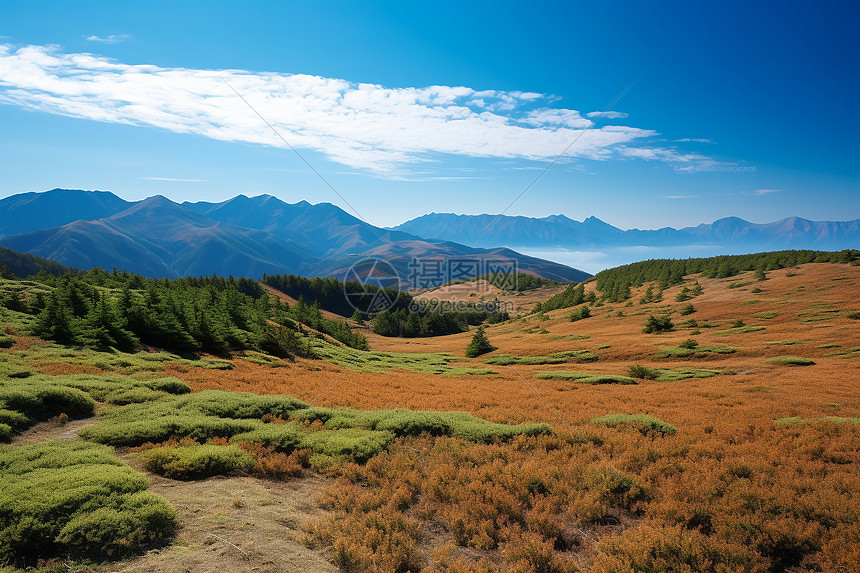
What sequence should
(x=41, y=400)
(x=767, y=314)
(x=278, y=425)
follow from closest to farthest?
(x=41, y=400) < (x=278, y=425) < (x=767, y=314)

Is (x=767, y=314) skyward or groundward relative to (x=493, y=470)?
skyward

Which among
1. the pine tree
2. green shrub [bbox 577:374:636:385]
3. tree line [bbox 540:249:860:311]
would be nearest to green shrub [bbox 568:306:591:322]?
tree line [bbox 540:249:860:311]

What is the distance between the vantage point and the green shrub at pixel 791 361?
29500 mm

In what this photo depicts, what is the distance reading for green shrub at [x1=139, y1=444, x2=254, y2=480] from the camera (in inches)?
390

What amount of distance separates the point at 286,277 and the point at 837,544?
18558cm

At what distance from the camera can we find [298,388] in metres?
21.5

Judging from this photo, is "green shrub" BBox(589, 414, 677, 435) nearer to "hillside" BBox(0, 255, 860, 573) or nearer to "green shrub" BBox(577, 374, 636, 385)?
"hillside" BBox(0, 255, 860, 573)

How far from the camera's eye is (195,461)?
33.3ft

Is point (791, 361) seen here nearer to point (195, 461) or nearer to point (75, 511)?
point (195, 461)

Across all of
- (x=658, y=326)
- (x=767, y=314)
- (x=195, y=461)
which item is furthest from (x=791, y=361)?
(x=195, y=461)

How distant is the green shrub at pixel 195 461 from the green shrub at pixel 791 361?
4000 centimetres

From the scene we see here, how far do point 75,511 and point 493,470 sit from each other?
376 inches

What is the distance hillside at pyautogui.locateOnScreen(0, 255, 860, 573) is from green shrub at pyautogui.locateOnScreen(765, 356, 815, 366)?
15.8 feet

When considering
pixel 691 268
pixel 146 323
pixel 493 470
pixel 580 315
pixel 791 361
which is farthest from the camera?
pixel 691 268
